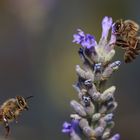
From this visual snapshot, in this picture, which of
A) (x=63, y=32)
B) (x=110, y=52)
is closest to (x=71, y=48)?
(x=63, y=32)

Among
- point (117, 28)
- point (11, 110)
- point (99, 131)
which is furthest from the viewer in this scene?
point (11, 110)

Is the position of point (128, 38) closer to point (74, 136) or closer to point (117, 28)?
point (117, 28)

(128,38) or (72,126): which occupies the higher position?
(128,38)

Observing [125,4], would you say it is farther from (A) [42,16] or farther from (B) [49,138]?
(B) [49,138]

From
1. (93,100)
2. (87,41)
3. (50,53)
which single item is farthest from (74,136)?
(50,53)

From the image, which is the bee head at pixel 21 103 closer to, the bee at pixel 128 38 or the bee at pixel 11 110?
the bee at pixel 11 110

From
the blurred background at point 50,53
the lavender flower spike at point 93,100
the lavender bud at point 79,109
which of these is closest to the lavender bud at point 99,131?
the lavender flower spike at point 93,100

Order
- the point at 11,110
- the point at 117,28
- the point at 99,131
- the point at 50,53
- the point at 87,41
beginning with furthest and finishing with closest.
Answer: the point at 50,53 → the point at 11,110 → the point at 117,28 → the point at 87,41 → the point at 99,131

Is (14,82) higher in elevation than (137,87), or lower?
higher
